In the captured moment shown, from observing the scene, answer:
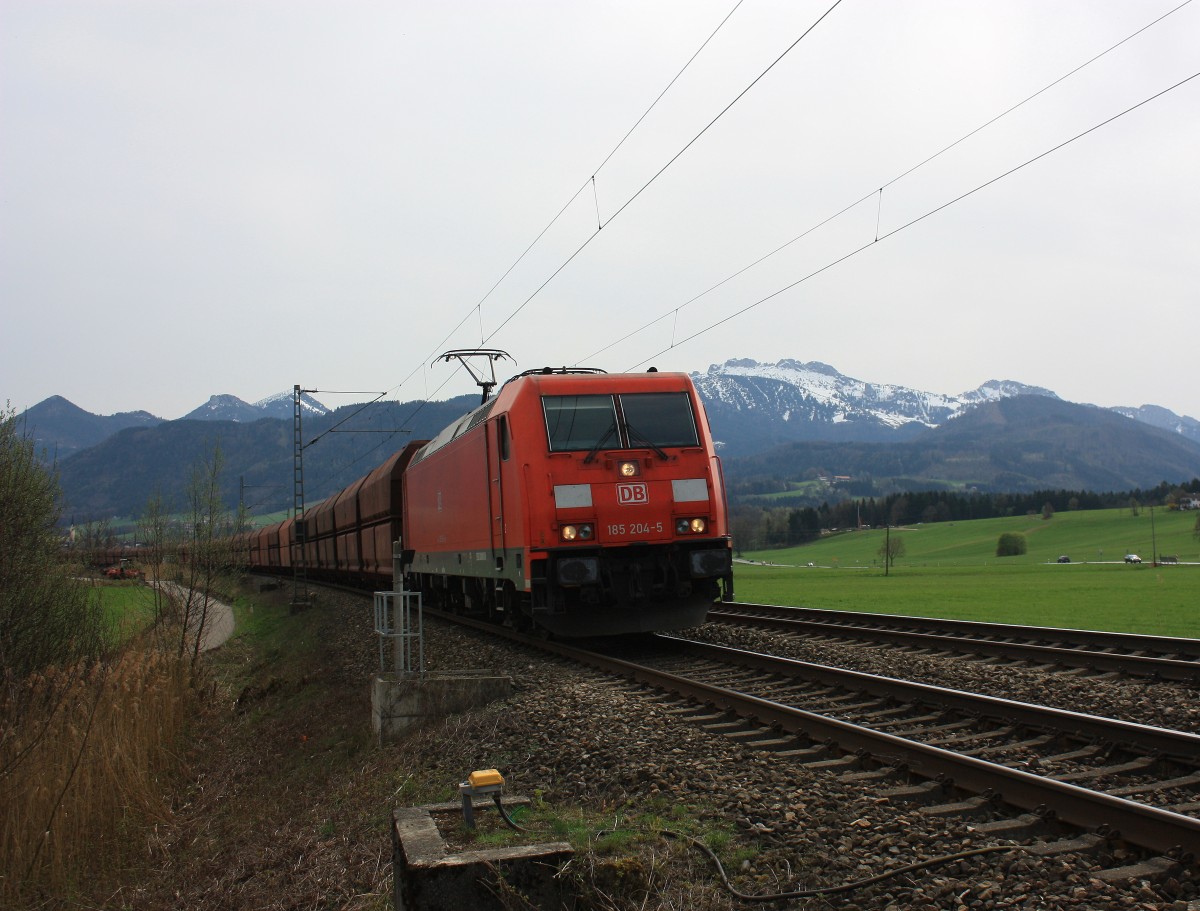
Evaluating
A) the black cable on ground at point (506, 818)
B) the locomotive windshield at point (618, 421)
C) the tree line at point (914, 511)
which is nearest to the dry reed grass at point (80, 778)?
the black cable on ground at point (506, 818)

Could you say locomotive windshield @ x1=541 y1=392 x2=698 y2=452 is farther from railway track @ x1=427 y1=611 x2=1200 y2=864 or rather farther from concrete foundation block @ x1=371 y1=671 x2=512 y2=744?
railway track @ x1=427 y1=611 x2=1200 y2=864

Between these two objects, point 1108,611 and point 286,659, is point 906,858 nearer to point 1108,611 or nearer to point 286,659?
point 1108,611

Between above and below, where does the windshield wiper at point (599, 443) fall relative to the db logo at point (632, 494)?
above

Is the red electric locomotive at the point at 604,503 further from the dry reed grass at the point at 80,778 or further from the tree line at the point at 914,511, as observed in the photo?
the tree line at the point at 914,511

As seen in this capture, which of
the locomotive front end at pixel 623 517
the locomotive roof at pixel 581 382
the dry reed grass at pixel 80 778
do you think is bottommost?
the dry reed grass at pixel 80 778

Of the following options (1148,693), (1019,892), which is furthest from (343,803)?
(1148,693)

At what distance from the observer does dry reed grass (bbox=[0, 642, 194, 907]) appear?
9.54 m

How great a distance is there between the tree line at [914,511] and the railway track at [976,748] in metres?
110

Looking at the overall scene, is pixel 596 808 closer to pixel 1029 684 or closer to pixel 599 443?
pixel 1029 684

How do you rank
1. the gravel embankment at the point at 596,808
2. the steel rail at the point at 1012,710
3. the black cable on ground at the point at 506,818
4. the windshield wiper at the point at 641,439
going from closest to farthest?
the gravel embankment at the point at 596,808 → the black cable on ground at the point at 506,818 → the steel rail at the point at 1012,710 → the windshield wiper at the point at 641,439

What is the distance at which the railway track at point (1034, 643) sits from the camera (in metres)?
9.47

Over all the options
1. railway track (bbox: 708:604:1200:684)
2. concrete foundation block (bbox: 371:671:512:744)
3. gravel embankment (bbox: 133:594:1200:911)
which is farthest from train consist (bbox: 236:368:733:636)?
railway track (bbox: 708:604:1200:684)

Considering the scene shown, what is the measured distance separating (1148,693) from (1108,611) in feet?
33.0

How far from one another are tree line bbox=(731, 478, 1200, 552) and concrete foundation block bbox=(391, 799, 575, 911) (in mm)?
114128
